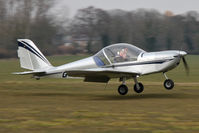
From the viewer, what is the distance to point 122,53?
1683 cm

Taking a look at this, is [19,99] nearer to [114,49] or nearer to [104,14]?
[114,49]

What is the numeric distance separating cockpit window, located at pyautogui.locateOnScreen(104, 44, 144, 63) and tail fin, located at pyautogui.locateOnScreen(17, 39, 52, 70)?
3.09 m

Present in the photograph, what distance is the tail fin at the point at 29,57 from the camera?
1845 cm

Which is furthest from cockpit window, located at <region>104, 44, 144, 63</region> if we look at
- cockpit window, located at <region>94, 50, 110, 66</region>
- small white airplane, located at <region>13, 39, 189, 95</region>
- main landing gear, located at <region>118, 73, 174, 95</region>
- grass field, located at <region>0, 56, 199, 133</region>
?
grass field, located at <region>0, 56, 199, 133</region>

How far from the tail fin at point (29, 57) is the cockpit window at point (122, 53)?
309 cm

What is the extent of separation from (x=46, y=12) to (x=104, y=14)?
81.8ft

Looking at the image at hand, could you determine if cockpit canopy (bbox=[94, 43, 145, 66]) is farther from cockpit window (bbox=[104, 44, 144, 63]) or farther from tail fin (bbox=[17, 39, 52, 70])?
tail fin (bbox=[17, 39, 52, 70])

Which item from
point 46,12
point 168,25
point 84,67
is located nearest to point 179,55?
point 84,67

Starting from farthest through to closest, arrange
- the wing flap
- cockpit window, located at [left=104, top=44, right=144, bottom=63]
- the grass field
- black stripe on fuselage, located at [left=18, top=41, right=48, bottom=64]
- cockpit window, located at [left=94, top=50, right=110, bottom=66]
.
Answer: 1. black stripe on fuselage, located at [left=18, top=41, right=48, bottom=64]
2. cockpit window, located at [left=94, top=50, right=110, bottom=66]
3. cockpit window, located at [left=104, top=44, right=144, bottom=63]
4. the wing flap
5. the grass field

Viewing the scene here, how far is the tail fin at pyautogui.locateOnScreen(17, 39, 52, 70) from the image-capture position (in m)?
18.5

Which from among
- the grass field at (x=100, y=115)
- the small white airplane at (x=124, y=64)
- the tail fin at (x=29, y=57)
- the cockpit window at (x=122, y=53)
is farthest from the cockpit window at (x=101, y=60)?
the tail fin at (x=29, y=57)

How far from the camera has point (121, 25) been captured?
95.8 meters

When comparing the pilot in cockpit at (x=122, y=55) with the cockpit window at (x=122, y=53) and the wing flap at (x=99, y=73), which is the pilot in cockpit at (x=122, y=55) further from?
the wing flap at (x=99, y=73)

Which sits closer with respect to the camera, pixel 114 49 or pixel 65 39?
pixel 114 49
